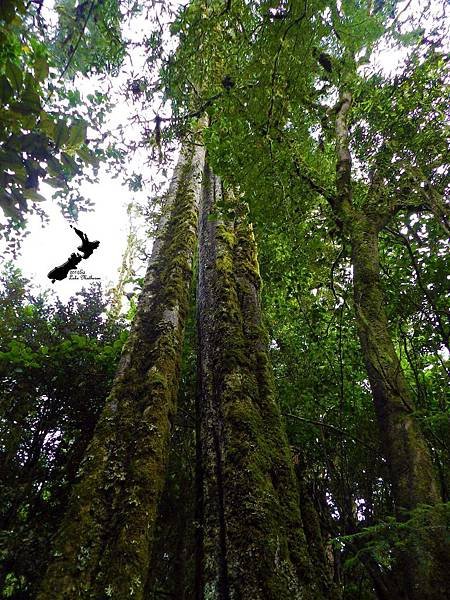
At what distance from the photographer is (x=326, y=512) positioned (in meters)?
3.10

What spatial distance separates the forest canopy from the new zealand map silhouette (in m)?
1.28

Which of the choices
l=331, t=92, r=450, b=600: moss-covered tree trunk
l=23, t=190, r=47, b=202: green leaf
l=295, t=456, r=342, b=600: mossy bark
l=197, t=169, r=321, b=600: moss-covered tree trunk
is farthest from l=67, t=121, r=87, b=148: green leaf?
l=295, t=456, r=342, b=600: mossy bark

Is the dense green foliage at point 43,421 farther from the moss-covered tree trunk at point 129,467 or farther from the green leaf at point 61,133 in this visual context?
the green leaf at point 61,133

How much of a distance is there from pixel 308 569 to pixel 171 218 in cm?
337

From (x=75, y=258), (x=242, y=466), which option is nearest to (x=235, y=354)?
(x=242, y=466)

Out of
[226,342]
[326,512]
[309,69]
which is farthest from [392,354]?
[309,69]

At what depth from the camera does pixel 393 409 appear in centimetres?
308

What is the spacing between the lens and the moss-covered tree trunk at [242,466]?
1.53 meters

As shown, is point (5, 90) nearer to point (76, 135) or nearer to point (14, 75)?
point (14, 75)

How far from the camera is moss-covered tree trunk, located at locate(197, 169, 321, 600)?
5.01 feet

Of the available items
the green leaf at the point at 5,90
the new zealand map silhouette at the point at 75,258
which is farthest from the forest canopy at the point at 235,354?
the new zealand map silhouette at the point at 75,258

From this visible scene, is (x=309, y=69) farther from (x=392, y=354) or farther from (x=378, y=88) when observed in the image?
(x=378, y=88)

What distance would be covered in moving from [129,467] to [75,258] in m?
1.34

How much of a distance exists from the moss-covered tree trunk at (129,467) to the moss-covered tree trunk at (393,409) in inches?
54.0
